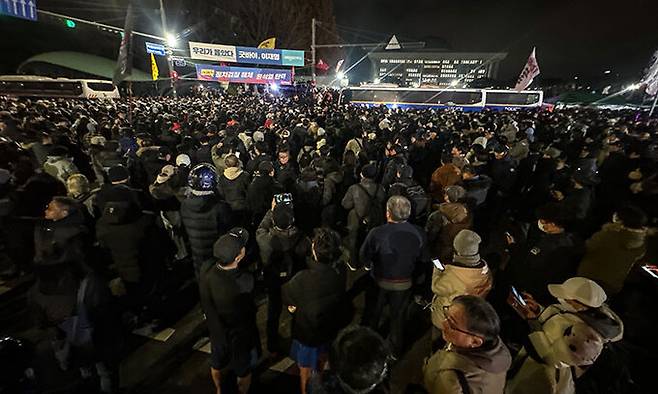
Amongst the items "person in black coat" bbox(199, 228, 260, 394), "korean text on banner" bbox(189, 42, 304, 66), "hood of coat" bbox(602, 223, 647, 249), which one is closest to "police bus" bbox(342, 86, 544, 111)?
"korean text on banner" bbox(189, 42, 304, 66)

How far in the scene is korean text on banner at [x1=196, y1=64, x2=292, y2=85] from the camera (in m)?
24.3

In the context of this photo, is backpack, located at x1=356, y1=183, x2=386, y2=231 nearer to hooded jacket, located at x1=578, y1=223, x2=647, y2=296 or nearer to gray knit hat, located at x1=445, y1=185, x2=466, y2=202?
gray knit hat, located at x1=445, y1=185, x2=466, y2=202

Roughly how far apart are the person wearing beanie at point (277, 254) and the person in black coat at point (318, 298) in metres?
0.71

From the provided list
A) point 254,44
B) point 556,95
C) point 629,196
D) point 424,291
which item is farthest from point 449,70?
point 424,291

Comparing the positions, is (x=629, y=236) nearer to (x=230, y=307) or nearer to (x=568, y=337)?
(x=568, y=337)

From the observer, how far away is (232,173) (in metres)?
5.38

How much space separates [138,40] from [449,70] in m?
53.2

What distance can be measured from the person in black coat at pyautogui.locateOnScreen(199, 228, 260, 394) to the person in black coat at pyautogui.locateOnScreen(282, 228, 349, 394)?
388 millimetres

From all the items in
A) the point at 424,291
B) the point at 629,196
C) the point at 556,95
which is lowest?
the point at 424,291

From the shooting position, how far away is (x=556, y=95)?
149 ft

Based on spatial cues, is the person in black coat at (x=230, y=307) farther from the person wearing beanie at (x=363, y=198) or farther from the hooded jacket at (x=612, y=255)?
the hooded jacket at (x=612, y=255)

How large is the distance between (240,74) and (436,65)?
166 feet

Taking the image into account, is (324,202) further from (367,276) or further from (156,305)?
(156,305)

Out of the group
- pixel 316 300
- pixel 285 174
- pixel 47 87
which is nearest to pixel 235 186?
pixel 285 174
